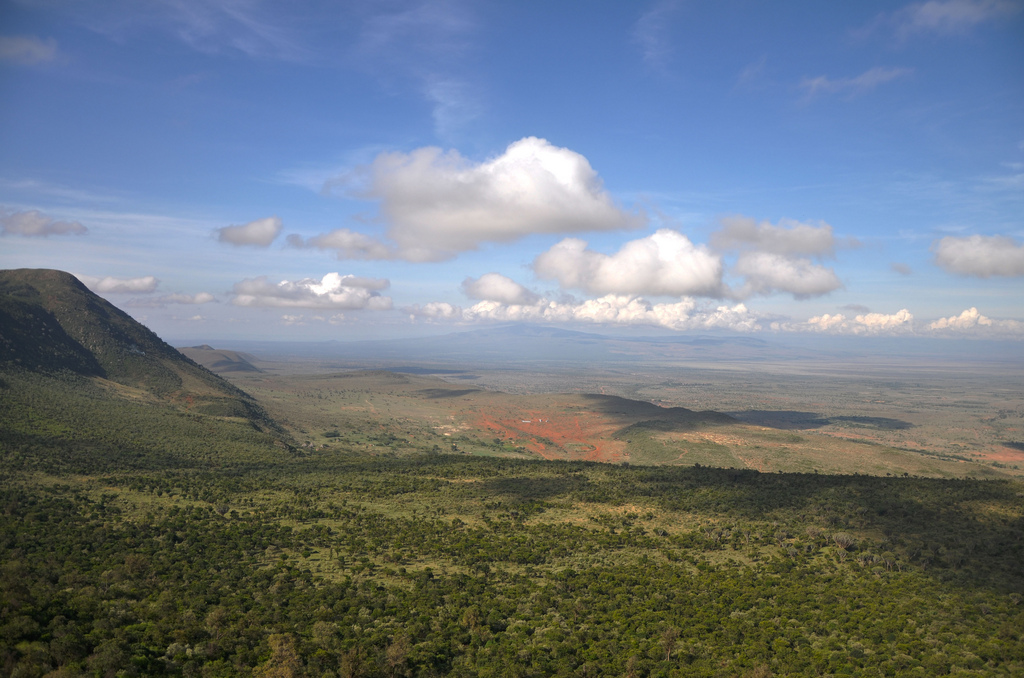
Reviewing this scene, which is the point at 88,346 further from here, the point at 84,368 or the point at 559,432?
the point at 559,432

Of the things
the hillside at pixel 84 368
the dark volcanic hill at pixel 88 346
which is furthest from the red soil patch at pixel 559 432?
the dark volcanic hill at pixel 88 346

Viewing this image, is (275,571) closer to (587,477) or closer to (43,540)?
(43,540)

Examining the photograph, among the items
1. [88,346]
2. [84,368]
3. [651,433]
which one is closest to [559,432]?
[651,433]

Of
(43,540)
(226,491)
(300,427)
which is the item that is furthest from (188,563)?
(300,427)

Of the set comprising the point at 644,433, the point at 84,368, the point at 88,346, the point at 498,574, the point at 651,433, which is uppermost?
the point at 88,346

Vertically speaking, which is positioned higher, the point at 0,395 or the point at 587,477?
the point at 0,395
